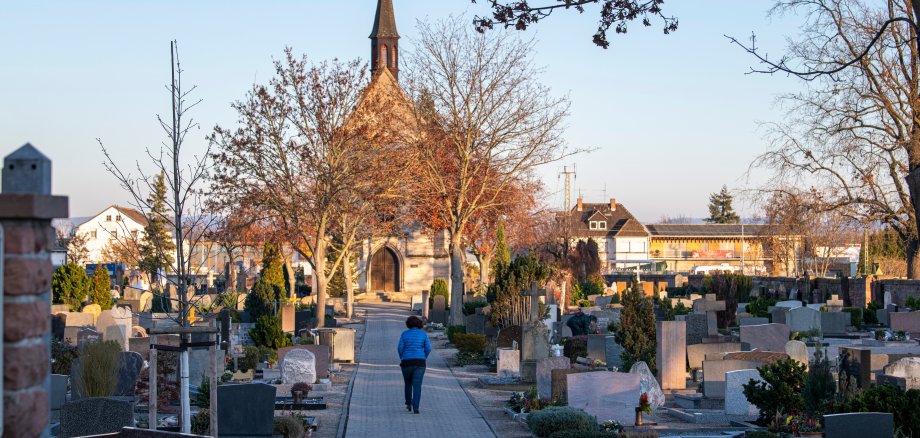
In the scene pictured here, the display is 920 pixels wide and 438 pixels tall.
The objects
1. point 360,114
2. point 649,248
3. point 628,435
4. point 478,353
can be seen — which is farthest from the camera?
point 649,248

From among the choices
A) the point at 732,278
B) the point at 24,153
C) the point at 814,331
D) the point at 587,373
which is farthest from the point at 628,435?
the point at 732,278

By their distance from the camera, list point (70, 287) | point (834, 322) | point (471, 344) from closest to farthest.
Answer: point (471, 344) → point (834, 322) → point (70, 287)

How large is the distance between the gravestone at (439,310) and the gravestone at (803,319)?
14.2m

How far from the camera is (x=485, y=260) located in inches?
2004

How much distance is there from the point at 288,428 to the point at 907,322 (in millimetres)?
21052

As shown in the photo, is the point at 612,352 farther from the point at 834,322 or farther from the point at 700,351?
the point at 834,322

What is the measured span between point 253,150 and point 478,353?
30.9ft

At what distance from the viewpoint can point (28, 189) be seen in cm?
416

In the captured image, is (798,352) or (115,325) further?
(115,325)

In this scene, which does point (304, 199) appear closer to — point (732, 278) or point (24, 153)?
point (732, 278)

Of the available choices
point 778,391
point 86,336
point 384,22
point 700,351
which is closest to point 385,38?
point 384,22

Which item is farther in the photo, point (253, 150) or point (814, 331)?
point (253, 150)

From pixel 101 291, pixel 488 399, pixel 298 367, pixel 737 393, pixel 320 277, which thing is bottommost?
pixel 488 399

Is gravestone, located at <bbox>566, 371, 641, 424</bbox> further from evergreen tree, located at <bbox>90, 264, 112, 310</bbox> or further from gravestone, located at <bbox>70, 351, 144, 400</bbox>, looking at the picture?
evergreen tree, located at <bbox>90, 264, 112, 310</bbox>
